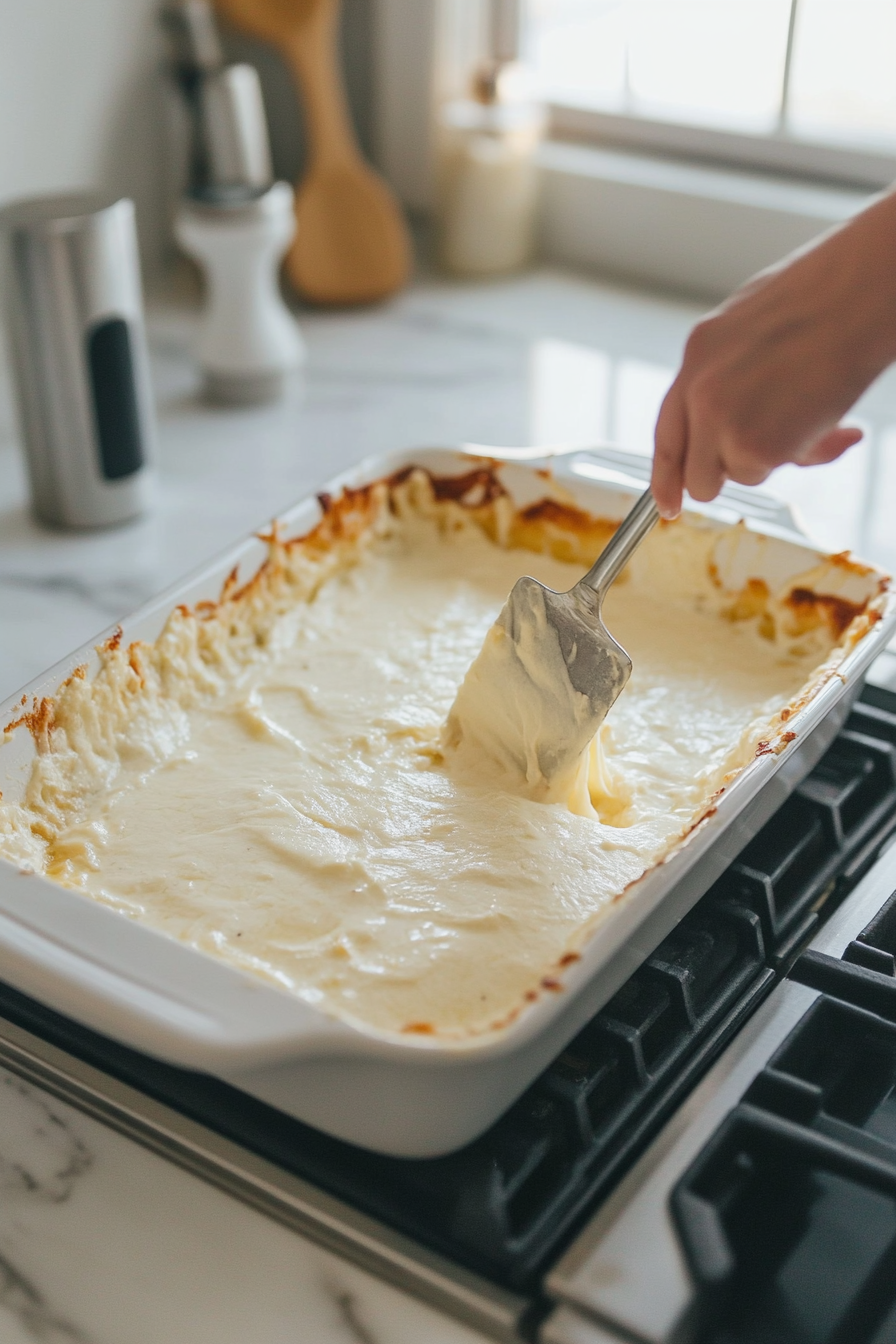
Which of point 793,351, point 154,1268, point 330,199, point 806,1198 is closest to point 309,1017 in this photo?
point 154,1268

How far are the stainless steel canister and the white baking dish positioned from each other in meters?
0.58

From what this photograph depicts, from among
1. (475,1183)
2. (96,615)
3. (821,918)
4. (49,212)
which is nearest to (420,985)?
(475,1183)

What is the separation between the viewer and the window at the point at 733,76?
4.94ft

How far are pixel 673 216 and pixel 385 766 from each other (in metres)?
0.97

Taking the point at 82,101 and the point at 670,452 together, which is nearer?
the point at 670,452

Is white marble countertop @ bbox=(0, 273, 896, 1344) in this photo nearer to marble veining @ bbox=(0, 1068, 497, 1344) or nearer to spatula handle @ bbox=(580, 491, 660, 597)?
marble veining @ bbox=(0, 1068, 497, 1344)

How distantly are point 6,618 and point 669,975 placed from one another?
2.00 ft

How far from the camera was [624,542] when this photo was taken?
80 cm

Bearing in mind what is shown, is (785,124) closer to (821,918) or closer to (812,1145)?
(821,918)

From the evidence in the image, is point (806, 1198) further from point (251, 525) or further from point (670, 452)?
point (251, 525)

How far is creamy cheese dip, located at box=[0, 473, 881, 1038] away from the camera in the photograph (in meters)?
0.69

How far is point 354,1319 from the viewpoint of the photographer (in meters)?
0.56

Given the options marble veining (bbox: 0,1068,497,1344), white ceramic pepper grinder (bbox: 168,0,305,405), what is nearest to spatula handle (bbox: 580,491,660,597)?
marble veining (bbox: 0,1068,497,1344)

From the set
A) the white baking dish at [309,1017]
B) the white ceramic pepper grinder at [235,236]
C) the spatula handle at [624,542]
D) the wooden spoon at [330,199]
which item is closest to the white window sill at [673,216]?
the wooden spoon at [330,199]
